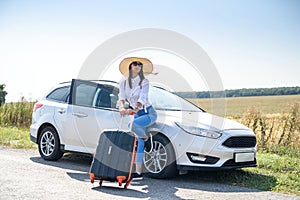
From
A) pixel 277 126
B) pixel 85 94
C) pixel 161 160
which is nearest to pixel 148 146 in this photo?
pixel 161 160

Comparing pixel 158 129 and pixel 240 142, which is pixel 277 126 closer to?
pixel 240 142

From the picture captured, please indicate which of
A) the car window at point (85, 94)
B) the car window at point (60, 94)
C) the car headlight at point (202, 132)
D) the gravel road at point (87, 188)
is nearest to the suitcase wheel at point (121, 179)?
the gravel road at point (87, 188)

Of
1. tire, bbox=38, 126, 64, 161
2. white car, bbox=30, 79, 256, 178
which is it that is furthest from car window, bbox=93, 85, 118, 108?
tire, bbox=38, 126, 64, 161

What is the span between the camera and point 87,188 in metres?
6.62

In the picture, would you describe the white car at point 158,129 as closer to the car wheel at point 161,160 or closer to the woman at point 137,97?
the car wheel at point 161,160

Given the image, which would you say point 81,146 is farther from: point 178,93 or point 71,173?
point 178,93

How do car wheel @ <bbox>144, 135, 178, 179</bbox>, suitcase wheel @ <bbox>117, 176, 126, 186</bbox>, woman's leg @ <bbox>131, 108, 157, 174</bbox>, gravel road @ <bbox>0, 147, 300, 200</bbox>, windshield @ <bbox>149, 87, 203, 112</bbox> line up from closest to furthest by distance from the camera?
gravel road @ <bbox>0, 147, 300, 200</bbox>, suitcase wheel @ <bbox>117, 176, 126, 186</bbox>, woman's leg @ <bbox>131, 108, 157, 174</bbox>, car wheel @ <bbox>144, 135, 178, 179</bbox>, windshield @ <bbox>149, 87, 203, 112</bbox>

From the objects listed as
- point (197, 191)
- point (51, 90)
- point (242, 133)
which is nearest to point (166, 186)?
point (197, 191)

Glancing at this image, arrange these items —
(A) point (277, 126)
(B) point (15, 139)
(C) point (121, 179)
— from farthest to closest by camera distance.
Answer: (B) point (15, 139)
(A) point (277, 126)
(C) point (121, 179)

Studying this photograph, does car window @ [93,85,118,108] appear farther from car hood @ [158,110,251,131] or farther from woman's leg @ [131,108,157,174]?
woman's leg @ [131,108,157,174]

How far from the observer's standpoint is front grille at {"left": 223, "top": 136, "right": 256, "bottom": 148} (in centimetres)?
732

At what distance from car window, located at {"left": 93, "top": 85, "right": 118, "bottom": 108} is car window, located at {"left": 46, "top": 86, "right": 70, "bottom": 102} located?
2.85 ft

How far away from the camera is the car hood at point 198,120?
749 centimetres

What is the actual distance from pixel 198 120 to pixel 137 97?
1304 millimetres
